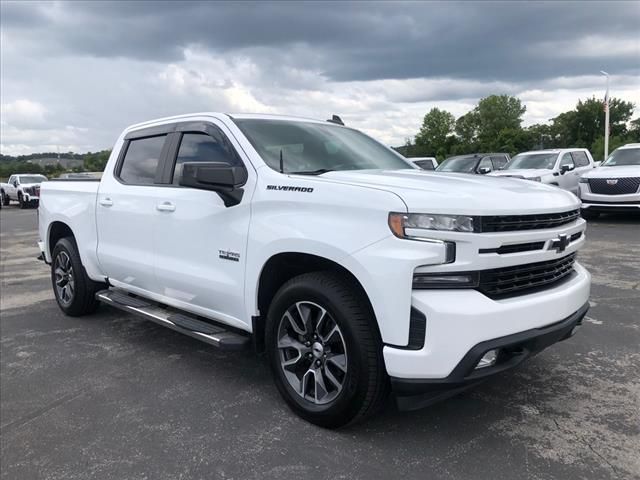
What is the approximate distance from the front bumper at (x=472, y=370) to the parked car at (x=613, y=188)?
413 inches

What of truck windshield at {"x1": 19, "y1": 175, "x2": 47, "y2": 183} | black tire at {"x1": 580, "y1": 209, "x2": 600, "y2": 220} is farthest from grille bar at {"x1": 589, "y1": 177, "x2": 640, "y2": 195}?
truck windshield at {"x1": 19, "y1": 175, "x2": 47, "y2": 183}

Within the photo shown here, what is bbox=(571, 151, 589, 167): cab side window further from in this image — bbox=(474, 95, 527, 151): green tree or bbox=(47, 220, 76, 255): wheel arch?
bbox=(474, 95, 527, 151): green tree

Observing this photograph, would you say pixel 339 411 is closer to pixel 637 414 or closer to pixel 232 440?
pixel 232 440

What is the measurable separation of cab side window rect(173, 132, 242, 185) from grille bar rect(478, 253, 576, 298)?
1.84 m

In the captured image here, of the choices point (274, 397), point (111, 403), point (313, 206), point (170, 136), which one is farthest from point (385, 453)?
point (170, 136)

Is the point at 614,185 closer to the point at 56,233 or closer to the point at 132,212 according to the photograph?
the point at 132,212

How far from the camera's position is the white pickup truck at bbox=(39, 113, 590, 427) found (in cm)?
275

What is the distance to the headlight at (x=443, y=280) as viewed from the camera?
2.75 metres

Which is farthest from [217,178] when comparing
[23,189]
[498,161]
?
[23,189]

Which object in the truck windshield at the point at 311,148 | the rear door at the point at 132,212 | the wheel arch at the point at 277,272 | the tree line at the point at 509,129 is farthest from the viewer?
the tree line at the point at 509,129

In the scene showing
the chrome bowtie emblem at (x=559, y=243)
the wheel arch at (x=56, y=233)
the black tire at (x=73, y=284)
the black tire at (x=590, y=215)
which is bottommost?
the black tire at (x=73, y=284)

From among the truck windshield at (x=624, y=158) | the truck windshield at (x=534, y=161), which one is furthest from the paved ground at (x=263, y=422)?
the truck windshield at (x=534, y=161)

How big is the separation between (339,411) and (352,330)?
20.6 inches

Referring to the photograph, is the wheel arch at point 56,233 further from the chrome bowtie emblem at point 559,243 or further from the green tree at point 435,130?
the green tree at point 435,130
